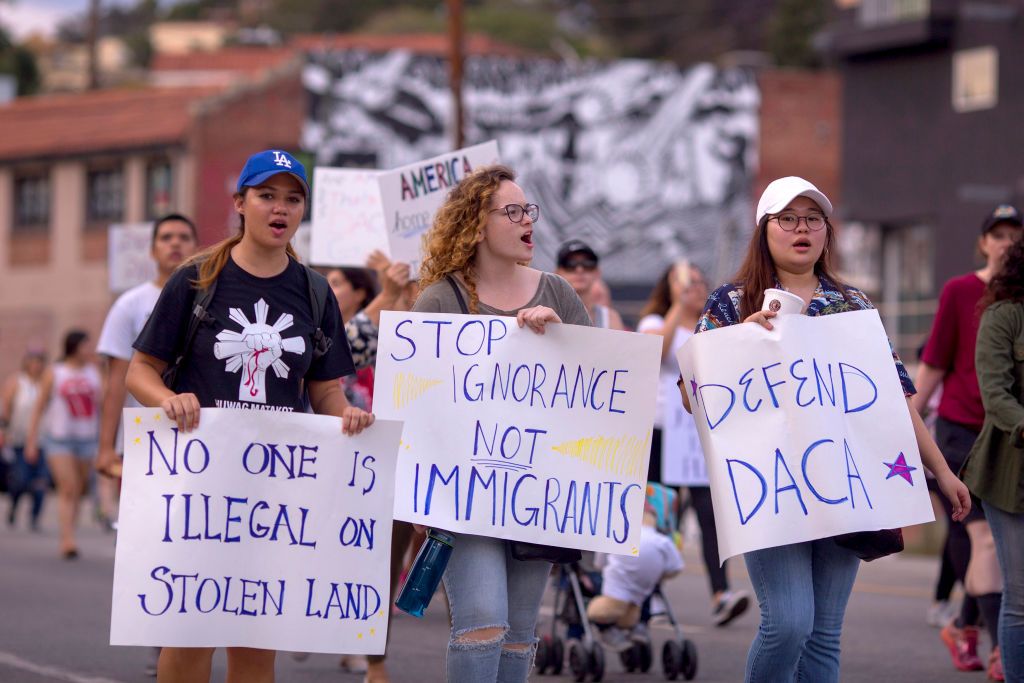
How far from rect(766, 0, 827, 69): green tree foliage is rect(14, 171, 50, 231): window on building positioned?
38822 mm

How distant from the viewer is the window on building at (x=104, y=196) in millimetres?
51469

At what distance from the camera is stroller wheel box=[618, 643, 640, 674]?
29.0 ft

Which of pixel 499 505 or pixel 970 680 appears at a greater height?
pixel 499 505

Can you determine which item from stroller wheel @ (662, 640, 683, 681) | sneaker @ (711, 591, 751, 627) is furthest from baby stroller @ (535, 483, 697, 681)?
sneaker @ (711, 591, 751, 627)

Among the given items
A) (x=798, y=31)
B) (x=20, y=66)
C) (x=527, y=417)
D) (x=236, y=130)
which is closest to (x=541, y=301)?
(x=527, y=417)

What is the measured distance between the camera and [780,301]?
5.79m

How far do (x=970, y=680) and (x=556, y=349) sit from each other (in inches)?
143

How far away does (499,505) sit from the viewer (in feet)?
19.1

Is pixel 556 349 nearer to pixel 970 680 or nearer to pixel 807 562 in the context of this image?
pixel 807 562

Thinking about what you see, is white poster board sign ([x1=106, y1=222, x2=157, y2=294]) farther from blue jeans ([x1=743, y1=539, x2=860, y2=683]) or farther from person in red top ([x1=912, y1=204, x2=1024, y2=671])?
blue jeans ([x1=743, y1=539, x2=860, y2=683])

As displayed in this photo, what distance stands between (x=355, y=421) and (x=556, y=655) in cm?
330

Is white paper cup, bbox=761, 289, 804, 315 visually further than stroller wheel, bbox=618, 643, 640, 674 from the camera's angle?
No

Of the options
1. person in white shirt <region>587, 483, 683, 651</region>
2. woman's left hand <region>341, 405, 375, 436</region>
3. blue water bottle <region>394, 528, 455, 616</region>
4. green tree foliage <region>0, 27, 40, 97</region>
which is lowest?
person in white shirt <region>587, 483, 683, 651</region>

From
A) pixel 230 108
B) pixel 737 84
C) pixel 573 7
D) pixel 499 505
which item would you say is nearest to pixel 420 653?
pixel 499 505
